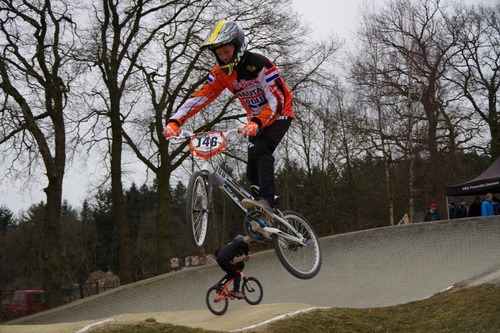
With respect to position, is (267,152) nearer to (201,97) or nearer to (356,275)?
(201,97)

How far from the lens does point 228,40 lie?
7113 millimetres

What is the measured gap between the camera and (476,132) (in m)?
30.3

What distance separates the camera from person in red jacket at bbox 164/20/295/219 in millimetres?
7398

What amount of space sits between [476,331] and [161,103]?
55.6 feet

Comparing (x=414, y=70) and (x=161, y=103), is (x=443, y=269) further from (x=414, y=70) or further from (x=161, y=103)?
(x=414, y=70)

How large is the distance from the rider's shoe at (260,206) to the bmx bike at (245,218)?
53 mm

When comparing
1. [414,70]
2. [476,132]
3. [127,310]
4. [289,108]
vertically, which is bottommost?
[127,310]

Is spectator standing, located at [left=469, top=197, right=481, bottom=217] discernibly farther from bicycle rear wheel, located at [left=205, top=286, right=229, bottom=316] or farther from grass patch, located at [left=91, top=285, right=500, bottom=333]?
bicycle rear wheel, located at [left=205, top=286, right=229, bottom=316]

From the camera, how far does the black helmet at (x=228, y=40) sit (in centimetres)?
712

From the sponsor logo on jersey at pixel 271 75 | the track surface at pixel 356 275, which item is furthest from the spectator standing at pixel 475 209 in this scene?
the sponsor logo on jersey at pixel 271 75

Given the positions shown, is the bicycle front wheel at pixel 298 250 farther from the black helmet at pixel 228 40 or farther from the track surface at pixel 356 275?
the track surface at pixel 356 275

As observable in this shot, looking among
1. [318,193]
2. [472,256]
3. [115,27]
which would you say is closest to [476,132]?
[318,193]

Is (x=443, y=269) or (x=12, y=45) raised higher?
(x=12, y=45)

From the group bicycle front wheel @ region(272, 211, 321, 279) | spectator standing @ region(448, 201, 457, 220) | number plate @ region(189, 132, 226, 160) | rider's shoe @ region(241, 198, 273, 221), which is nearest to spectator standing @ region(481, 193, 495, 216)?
spectator standing @ region(448, 201, 457, 220)
